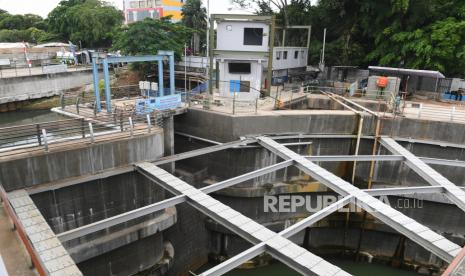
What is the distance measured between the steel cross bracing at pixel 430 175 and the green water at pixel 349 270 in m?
5.88

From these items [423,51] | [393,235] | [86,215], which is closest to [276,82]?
[423,51]

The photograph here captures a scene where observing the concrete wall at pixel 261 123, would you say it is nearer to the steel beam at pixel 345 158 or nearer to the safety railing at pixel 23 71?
the steel beam at pixel 345 158

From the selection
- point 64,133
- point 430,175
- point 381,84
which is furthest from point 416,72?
point 64,133

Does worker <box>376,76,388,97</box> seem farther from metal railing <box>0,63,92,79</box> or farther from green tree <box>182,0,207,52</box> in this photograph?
Result: green tree <box>182,0,207,52</box>

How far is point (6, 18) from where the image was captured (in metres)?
82.1

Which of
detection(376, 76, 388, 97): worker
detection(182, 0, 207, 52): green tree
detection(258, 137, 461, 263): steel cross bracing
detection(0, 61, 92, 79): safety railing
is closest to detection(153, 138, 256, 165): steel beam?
detection(258, 137, 461, 263): steel cross bracing

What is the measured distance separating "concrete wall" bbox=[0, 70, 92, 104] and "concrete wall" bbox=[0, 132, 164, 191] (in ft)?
93.4

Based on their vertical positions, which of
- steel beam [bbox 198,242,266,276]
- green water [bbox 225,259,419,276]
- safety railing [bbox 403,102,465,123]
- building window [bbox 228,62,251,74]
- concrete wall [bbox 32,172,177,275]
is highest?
building window [bbox 228,62,251,74]

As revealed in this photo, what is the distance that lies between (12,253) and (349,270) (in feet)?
50.1

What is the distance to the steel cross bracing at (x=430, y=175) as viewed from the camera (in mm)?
12430

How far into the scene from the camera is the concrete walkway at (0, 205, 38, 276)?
6.16 m

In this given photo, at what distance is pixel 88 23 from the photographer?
2314 inches

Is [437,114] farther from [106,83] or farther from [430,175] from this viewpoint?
[106,83]

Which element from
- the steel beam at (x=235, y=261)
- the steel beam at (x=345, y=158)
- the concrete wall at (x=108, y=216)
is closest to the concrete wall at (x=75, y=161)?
the concrete wall at (x=108, y=216)
